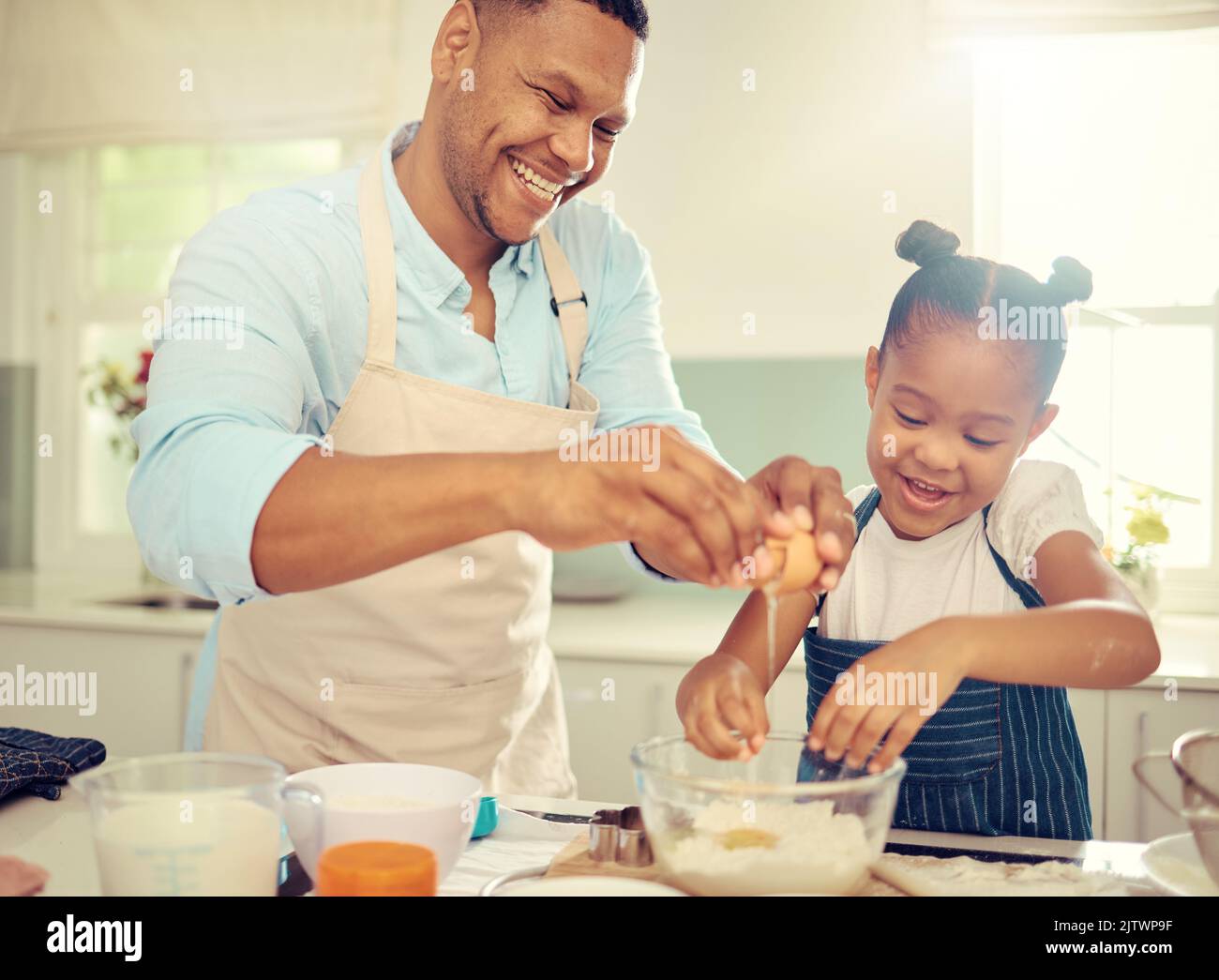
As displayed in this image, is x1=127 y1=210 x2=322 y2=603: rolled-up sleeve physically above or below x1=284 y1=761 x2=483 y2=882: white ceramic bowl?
above

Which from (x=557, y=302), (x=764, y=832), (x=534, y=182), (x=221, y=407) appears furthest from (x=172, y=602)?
(x=764, y=832)

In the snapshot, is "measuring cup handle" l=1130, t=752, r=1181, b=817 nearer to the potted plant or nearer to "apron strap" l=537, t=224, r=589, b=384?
"apron strap" l=537, t=224, r=589, b=384

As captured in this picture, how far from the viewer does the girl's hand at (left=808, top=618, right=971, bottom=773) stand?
0.95m

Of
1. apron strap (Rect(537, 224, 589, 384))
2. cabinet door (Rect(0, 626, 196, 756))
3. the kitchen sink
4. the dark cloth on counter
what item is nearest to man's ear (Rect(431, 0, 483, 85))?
apron strap (Rect(537, 224, 589, 384))

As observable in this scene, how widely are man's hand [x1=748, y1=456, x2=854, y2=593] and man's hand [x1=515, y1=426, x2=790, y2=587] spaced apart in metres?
0.09

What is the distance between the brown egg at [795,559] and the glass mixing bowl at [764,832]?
18cm

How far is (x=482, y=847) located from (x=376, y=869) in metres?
0.32

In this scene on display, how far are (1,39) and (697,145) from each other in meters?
1.97

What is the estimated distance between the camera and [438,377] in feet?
4.84

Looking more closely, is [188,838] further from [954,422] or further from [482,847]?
[954,422]

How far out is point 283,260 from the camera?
1316 mm

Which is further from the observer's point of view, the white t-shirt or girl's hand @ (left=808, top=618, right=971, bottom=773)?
the white t-shirt
